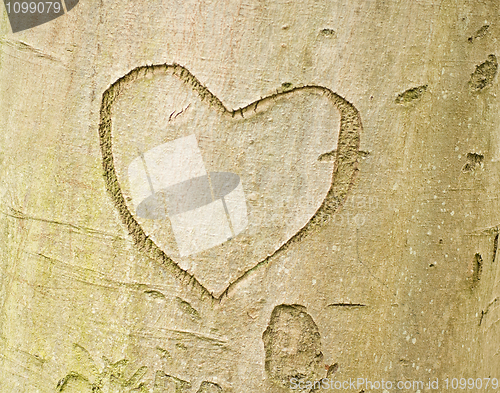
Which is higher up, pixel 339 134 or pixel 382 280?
pixel 339 134

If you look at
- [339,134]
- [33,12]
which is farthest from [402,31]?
[33,12]

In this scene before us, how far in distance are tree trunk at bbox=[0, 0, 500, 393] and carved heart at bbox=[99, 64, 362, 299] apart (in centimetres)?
1

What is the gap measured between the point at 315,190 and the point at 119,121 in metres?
1.18

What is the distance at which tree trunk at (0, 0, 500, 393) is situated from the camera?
1.83 metres

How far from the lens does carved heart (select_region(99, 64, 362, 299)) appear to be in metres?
1.88

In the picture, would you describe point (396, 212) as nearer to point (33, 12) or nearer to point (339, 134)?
point (339, 134)

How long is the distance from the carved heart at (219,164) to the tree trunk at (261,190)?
1 cm

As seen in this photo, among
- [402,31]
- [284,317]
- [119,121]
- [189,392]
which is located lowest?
[189,392]

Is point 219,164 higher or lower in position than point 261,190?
higher

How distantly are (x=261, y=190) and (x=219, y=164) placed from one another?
0.28 m

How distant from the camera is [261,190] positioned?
1.91m

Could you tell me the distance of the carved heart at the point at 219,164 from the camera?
188 cm

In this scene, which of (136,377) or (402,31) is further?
(136,377)

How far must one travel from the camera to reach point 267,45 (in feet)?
6.00
